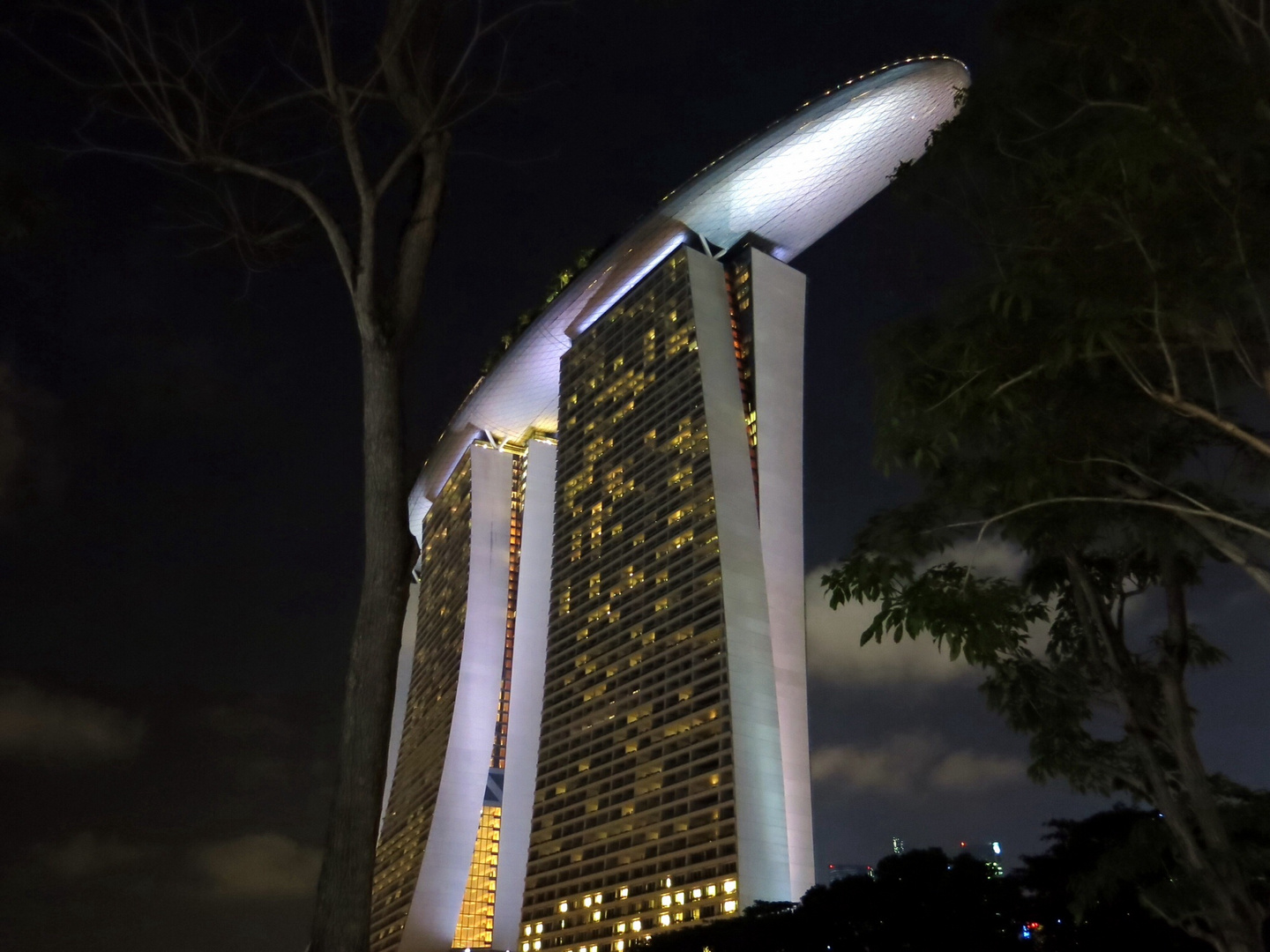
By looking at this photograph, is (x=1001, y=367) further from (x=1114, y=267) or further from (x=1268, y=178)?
(x=1268, y=178)

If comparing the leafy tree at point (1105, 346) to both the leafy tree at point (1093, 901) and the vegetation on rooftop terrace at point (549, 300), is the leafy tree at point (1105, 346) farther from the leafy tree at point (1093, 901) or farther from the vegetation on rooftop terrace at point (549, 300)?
the vegetation on rooftop terrace at point (549, 300)

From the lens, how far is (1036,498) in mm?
10203

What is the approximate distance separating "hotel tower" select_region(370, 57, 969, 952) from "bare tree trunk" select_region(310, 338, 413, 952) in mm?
42162

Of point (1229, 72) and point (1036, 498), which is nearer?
point (1229, 72)

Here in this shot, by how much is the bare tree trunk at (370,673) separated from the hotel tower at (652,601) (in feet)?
138

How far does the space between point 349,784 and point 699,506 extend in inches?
2002

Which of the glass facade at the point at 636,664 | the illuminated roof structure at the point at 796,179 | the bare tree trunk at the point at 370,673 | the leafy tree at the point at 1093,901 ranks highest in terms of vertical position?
the illuminated roof structure at the point at 796,179

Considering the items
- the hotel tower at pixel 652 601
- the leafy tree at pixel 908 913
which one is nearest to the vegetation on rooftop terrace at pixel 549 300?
the hotel tower at pixel 652 601

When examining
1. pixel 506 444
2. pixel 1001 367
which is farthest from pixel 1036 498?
pixel 506 444

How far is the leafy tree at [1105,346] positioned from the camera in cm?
735

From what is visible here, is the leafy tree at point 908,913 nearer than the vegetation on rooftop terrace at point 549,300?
Yes

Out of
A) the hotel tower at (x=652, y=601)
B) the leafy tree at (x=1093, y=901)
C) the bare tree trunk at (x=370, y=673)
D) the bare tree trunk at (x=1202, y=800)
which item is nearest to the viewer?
the bare tree trunk at (x=370, y=673)

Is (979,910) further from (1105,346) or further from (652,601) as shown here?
(652,601)

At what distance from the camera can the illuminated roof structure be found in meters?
59.8
